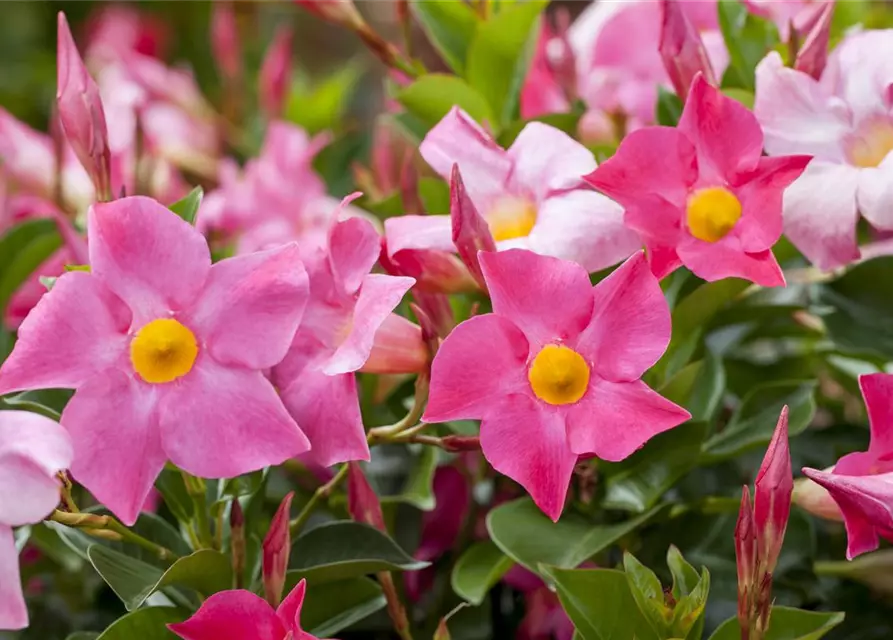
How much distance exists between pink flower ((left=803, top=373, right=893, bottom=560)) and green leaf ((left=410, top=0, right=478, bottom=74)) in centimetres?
37

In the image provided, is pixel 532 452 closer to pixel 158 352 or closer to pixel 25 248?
pixel 158 352

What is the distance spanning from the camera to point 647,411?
442 mm

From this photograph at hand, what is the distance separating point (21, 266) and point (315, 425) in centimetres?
39

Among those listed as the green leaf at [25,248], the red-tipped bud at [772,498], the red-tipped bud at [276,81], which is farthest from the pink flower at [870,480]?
the red-tipped bud at [276,81]

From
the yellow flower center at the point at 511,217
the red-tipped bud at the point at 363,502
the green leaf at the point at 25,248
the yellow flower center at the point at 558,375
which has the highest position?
the yellow flower center at the point at 511,217

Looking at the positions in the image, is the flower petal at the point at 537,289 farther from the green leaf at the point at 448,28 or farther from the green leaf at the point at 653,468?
the green leaf at the point at 448,28

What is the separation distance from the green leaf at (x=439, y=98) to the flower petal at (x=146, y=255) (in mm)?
244

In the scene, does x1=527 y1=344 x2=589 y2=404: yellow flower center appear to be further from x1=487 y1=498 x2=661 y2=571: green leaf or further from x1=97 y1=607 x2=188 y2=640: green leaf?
x1=97 y1=607 x2=188 y2=640: green leaf

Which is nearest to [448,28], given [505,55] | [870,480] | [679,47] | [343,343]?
[505,55]

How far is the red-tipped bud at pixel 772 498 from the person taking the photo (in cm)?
43

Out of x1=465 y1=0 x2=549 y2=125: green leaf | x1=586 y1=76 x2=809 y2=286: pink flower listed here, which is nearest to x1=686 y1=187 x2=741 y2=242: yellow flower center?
x1=586 y1=76 x2=809 y2=286: pink flower

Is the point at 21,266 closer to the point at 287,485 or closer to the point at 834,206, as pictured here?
the point at 287,485

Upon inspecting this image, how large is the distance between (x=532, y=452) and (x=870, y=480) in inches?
5.8

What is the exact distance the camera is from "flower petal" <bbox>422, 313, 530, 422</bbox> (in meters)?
0.44
